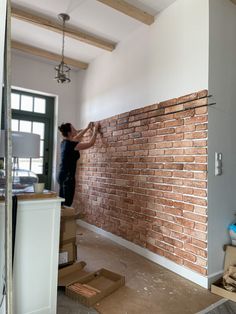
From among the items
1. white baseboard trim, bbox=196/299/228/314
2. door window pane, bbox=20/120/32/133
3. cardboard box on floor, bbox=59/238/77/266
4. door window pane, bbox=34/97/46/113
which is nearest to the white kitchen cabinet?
cardboard box on floor, bbox=59/238/77/266

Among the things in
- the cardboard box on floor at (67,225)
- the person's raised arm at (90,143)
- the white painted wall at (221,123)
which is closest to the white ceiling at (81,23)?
the white painted wall at (221,123)

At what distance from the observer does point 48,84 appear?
184 inches

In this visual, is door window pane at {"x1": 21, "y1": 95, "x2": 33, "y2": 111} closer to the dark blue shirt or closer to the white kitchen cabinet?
the dark blue shirt

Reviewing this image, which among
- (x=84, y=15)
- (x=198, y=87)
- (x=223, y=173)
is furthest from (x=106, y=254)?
(x=84, y=15)

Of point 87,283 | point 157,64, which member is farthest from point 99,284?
point 157,64

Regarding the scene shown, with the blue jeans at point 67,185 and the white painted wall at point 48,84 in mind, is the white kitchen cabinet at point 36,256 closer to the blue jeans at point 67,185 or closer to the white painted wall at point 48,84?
the blue jeans at point 67,185

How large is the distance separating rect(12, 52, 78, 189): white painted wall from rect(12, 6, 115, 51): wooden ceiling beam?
1.24m

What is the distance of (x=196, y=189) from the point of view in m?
2.48

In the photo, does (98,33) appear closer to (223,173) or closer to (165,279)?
(223,173)

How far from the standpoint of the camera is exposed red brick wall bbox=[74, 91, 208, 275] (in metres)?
2.47

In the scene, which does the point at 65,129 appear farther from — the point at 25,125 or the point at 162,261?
the point at 162,261

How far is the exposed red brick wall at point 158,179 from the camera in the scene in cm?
247

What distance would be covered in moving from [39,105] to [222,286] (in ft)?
14.0

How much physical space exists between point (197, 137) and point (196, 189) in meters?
0.54
